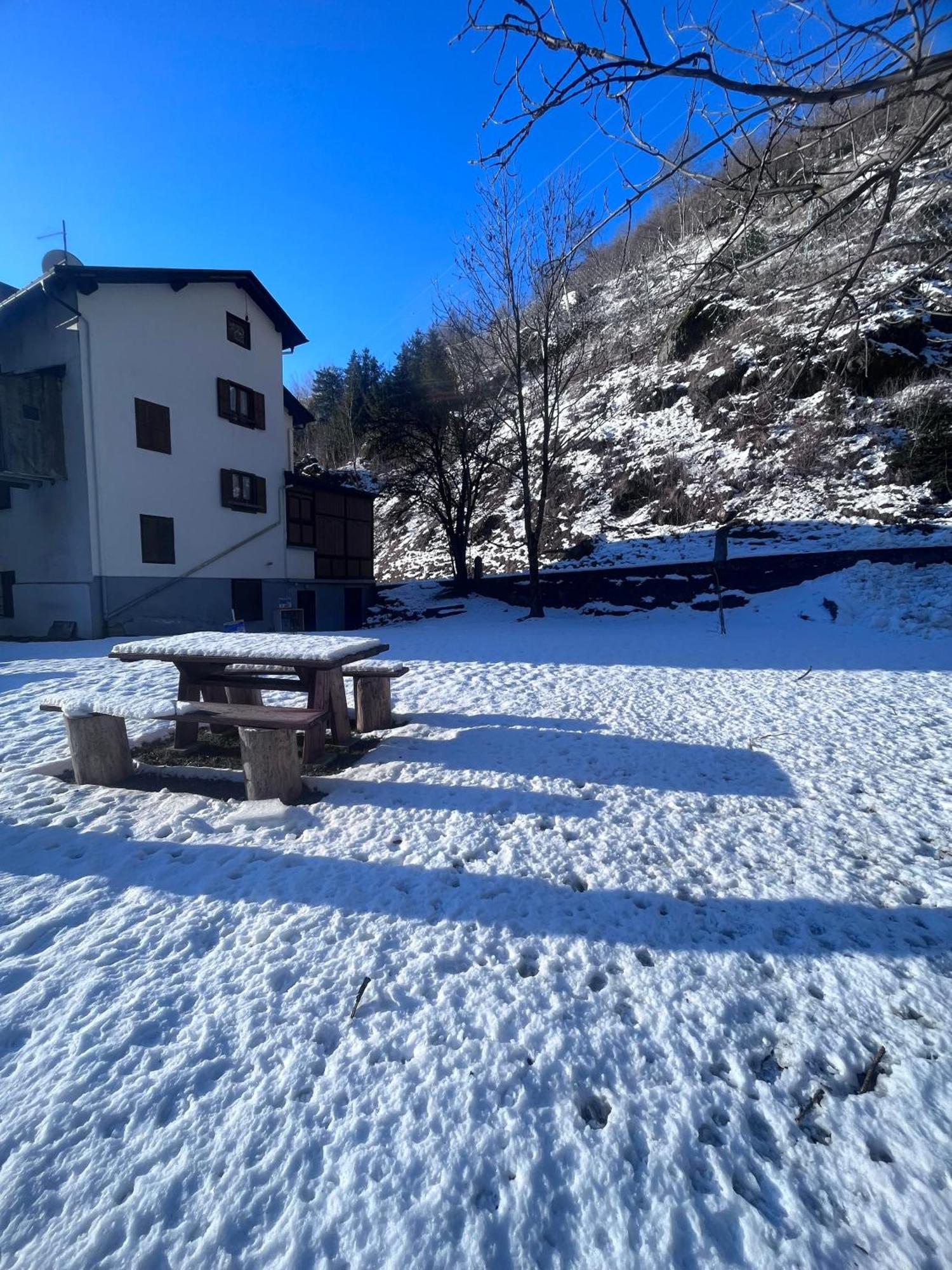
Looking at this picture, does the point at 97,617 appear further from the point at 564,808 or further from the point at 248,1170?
the point at 248,1170

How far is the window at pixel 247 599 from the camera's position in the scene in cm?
1620

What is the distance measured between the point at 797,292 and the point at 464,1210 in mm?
3948

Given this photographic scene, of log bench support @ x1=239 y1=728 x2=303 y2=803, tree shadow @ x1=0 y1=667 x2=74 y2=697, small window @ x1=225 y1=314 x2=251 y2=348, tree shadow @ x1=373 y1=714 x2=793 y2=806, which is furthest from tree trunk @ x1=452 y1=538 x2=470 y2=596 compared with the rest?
log bench support @ x1=239 y1=728 x2=303 y2=803

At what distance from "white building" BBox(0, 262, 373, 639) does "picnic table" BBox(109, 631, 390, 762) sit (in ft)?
33.7

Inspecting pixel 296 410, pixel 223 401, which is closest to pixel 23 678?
pixel 223 401

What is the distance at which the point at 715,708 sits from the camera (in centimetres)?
557

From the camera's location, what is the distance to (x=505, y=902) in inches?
100

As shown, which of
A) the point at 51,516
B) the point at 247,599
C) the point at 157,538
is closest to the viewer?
the point at 51,516

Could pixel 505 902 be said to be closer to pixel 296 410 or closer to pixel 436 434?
pixel 436 434

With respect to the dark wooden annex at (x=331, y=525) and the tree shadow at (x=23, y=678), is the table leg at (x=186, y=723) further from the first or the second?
the dark wooden annex at (x=331, y=525)

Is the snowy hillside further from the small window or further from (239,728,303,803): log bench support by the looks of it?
the small window

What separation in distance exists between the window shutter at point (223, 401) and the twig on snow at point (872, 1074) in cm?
1766

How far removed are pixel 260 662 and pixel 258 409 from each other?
15.6m

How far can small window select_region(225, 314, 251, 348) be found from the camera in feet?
51.8
